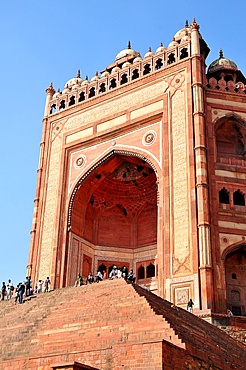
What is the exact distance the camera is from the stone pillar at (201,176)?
14961mm

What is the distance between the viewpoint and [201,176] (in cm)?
1645

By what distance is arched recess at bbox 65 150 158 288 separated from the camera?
19719mm

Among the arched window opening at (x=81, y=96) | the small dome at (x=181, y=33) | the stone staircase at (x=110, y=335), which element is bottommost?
the stone staircase at (x=110, y=335)

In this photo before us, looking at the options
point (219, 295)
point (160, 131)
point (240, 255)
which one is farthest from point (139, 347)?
point (160, 131)

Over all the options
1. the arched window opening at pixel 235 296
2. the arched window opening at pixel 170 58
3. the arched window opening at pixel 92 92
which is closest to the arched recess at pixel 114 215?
the arched window opening at pixel 92 92

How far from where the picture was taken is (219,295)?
49.6 ft

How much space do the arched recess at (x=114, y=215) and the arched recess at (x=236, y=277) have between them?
3.94m

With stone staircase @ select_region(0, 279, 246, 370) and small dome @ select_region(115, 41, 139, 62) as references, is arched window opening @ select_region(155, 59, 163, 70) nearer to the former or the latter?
small dome @ select_region(115, 41, 139, 62)

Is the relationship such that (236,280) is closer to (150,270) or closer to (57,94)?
(150,270)

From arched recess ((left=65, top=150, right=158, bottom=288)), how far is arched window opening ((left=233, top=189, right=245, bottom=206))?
362 cm

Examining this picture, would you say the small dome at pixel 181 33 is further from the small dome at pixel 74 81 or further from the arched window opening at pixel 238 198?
the arched window opening at pixel 238 198

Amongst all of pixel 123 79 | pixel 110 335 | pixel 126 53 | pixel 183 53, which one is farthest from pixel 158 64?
pixel 110 335

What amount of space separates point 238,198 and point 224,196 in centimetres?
50

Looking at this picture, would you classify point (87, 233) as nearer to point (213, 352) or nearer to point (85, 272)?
point (85, 272)
